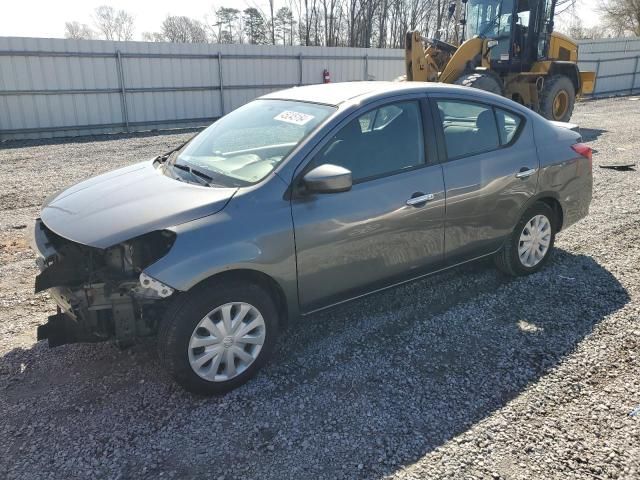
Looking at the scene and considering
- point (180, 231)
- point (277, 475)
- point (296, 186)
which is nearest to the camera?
point (277, 475)

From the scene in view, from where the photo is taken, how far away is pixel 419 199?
365 centimetres

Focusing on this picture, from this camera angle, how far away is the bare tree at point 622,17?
38.7 metres

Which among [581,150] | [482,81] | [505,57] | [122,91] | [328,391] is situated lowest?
[328,391]

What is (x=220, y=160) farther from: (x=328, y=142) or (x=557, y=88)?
(x=557, y=88)

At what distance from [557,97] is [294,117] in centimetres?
1188

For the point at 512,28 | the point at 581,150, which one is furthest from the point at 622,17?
the point at 581,150

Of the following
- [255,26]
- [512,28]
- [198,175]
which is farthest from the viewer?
[255,26]

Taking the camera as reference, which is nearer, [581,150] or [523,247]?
[523,247]

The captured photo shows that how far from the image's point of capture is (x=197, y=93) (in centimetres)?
1570

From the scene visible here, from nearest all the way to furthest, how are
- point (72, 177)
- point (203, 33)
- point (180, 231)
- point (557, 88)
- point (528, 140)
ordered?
point (180, 231)
point (528, 140)
point (72, 177)
point (557, 88)
point (203, 33)

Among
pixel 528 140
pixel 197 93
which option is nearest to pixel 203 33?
pixel 197 93

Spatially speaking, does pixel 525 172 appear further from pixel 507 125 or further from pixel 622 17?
pixel 622 17

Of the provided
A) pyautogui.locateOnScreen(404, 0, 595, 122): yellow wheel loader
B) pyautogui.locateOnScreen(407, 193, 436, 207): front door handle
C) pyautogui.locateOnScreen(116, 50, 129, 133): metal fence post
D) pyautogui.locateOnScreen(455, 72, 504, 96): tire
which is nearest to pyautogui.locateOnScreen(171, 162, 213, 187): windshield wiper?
pyautogui.locateOnScreen(407, 193, 436, 207): front door handle

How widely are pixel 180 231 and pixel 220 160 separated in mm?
949
